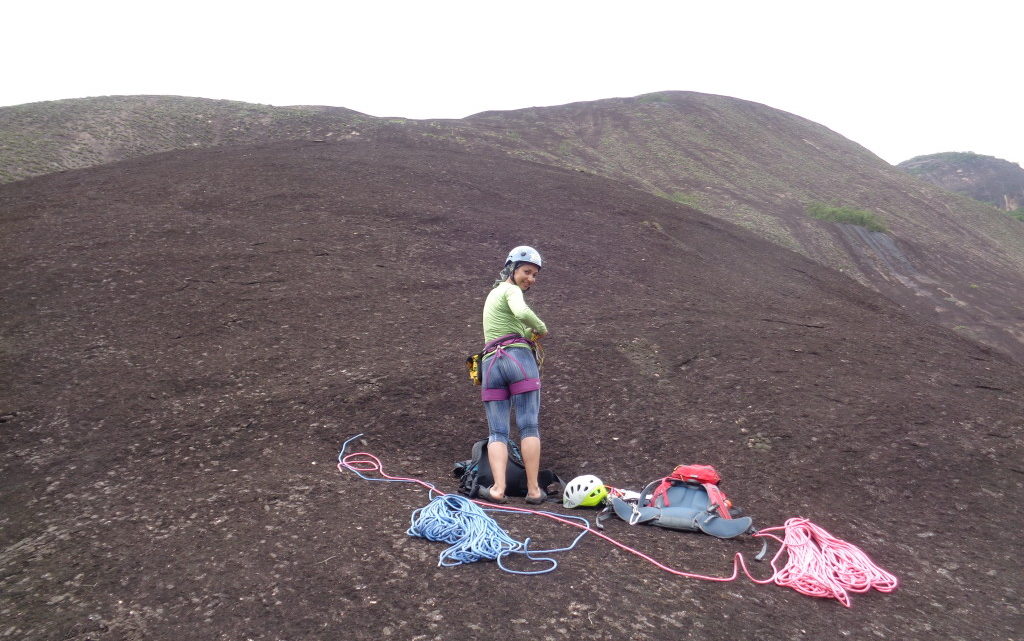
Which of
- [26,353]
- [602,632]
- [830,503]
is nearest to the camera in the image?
[602,632]

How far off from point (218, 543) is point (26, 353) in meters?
4.06

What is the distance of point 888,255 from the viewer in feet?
63.4

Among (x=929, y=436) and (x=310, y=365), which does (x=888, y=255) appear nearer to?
(x=929, y=436)

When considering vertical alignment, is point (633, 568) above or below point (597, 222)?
below

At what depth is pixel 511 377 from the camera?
4789 mm

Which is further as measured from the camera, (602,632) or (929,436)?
(929,436)

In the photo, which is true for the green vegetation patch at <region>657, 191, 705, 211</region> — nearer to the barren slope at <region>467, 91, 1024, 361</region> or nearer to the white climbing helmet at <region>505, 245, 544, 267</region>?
the barren slope at <region>467, 91, 1024, 361</region>

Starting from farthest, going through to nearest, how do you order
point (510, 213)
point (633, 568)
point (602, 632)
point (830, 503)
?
point (510, 213) → point (830, 503) → point (633, 568) → point (602, 632)

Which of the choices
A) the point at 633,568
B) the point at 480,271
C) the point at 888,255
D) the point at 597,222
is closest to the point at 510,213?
the point at 597,222

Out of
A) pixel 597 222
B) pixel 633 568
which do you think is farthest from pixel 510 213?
pixel 633 568

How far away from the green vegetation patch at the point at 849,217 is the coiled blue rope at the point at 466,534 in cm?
2074

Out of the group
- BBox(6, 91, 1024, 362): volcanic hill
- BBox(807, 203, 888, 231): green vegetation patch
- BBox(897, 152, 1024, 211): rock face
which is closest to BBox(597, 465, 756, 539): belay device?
BBox(6, 91, 1024, 362): volcanic hill

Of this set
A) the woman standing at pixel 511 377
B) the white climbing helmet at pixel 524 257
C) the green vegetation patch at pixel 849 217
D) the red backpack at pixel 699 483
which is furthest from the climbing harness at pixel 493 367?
the green vegetation patch at pixel 849 217

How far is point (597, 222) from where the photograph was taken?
13391 mm
